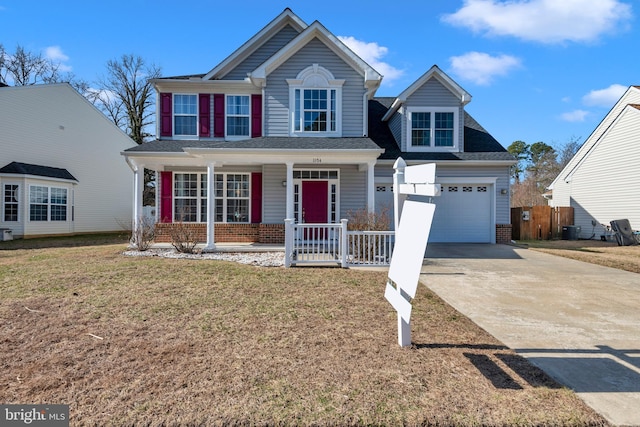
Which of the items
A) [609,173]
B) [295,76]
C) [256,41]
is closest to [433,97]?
[295,76]

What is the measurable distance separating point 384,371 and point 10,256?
1245cm

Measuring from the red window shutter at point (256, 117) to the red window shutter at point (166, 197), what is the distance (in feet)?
11.7

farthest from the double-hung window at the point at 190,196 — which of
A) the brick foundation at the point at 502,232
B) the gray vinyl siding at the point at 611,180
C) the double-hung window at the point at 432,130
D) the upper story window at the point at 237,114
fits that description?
the gray vinyl siding at the point at 611,180

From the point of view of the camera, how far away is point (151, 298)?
568 cm

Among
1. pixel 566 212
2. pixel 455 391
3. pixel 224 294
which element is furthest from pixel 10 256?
pixel 566 212

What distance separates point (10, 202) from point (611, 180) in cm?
2873

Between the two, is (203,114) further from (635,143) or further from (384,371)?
(635,143)

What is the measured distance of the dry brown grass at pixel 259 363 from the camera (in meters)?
2.62

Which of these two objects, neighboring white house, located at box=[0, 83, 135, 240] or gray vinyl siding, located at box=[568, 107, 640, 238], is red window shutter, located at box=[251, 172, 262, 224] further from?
gray vinyl siding, located at box=[568, 107, 640, 238]

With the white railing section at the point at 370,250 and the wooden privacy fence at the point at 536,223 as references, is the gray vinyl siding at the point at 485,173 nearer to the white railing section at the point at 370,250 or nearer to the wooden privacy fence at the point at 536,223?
the wooden privacy fence at the point at 536,223

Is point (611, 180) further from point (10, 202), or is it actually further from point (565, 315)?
point (10, 202)

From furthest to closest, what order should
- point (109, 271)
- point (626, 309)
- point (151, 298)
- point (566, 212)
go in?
point (566, 212)
point (109, 271)
point (151, 298)
point (626, 309)

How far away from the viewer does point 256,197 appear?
43.3ft

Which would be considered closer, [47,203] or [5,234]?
[5,234]
